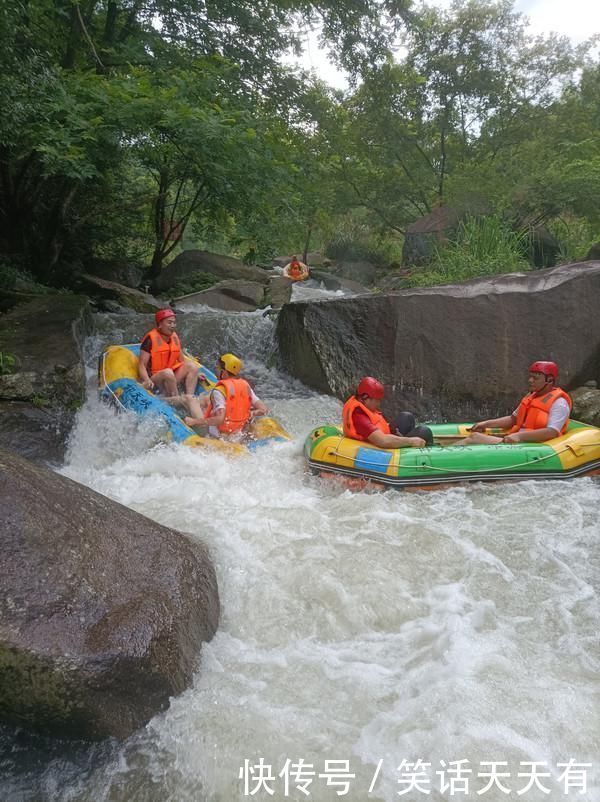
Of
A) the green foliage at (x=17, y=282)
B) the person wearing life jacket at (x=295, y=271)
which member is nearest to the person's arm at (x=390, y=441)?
the green foliage at (x=17, y=282)

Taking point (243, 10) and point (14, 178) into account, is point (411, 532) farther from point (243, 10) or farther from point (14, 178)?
point (14, 178)

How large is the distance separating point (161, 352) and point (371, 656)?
4.48 meters

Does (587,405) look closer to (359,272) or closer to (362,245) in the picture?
(359,272)

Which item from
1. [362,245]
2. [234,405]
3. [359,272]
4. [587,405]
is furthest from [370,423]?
[362,245]

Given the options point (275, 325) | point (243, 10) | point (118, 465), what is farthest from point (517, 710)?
point (243, 10)

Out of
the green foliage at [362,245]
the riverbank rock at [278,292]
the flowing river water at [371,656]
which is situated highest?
the green foliage at [362,245]

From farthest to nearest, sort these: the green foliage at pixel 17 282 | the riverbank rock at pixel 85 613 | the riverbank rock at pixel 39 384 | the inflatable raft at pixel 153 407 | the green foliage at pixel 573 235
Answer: the green foliage at pixel 573 235, the green foliage at pixel 17 282, the inflatable raft at pixel 153 407, the riverbank rock at pixel 39 384, the riverbank rock at pixel 85 613

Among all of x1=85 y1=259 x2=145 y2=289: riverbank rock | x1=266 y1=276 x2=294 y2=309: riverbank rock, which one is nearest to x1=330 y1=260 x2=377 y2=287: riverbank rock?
x1=266 y1=276 x2=294 y2=309: riverbank rock

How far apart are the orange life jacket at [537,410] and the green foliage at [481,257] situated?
4.18 meters

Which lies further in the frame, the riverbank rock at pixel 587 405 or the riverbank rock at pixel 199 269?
the riverbank rock at pixel 199 269

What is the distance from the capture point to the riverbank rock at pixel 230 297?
38.6ft

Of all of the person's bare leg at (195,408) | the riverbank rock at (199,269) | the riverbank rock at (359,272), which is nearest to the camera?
the person's bare leg at (195,408)

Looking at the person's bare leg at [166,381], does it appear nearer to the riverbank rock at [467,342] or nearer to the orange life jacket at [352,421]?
the riverbank rock at [467,342]

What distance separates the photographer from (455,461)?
471 centimetres
